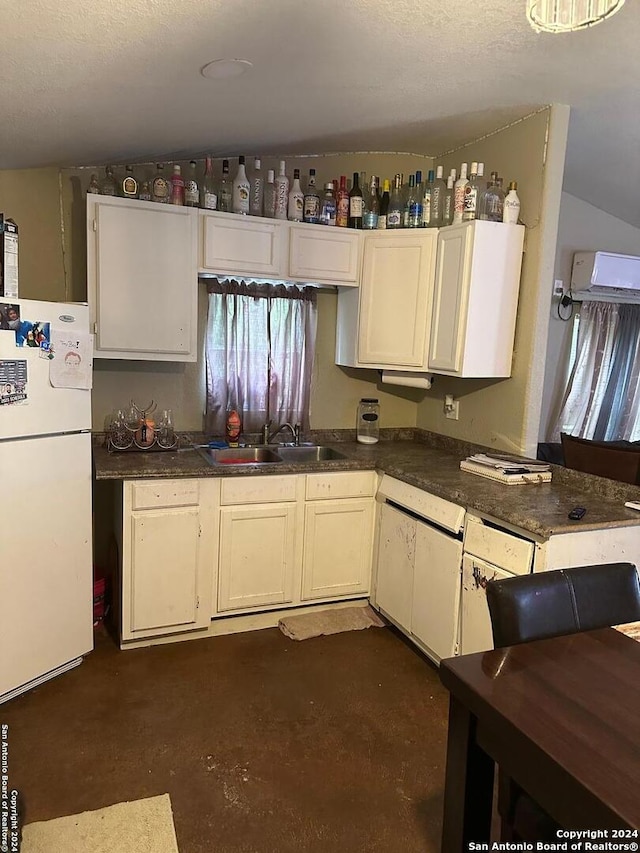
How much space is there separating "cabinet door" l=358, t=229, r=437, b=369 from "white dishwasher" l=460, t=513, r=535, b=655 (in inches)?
43.8

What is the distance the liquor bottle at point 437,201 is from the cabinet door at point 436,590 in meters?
1.58

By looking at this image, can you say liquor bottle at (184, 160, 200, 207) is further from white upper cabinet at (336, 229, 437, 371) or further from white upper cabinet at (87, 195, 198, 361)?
white upper cabinet at (336, 229, 437, 371)

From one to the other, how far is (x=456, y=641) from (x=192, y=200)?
94.0 inches

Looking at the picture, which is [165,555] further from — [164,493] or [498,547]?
[498,547]

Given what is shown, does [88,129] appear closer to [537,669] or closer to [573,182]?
[537,669]

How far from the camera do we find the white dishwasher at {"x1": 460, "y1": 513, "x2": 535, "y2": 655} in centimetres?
224

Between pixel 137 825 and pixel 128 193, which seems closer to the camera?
pixel 137 825

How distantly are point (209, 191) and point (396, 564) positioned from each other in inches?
Answer: 82.3

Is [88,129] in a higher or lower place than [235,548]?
higher

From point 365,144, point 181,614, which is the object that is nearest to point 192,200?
point 365,144

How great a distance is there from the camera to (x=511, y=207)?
9.41 ft

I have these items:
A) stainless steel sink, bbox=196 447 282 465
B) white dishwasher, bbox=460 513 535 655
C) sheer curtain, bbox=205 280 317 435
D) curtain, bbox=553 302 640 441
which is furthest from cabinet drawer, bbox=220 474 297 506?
curtain, bbox=553 302 640 441

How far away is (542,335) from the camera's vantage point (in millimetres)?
2936

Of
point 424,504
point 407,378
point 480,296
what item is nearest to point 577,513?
point 424,504
